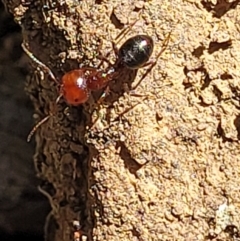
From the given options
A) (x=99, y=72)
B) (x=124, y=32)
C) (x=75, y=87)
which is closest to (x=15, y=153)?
(x=75, y=87)

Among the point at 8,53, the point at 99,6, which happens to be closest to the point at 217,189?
the point at 99,6

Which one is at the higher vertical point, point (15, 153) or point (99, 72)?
point (99, 72)

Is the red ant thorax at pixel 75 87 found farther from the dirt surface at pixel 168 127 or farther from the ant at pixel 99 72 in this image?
the dirt surface at pixel 168 127

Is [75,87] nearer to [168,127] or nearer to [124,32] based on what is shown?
[124,32]

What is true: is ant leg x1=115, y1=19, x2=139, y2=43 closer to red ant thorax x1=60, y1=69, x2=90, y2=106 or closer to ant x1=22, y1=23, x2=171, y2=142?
ant x1=22, y1=23, x2=171, y2=142

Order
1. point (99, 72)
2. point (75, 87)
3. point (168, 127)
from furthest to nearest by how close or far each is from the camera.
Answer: point (75, 87)
point (99, 72)
point (168, 127)

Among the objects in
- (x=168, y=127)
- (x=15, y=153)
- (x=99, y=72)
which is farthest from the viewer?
(x=15, y=153)
